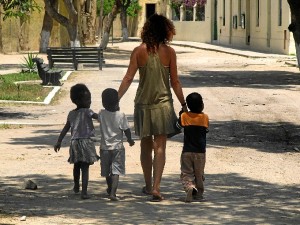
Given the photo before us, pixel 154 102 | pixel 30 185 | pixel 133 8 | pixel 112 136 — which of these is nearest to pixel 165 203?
pixel 112 136

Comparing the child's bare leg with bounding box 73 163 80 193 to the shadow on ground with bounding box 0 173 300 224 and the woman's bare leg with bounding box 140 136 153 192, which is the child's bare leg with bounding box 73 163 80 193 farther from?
the woman's bare leg with bounding box 140 136 153 192

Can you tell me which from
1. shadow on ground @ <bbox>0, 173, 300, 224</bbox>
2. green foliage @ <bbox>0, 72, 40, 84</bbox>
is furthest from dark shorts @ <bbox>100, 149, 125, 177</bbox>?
green foliage @ <bbox>0, 72, 40, 84</bbox>

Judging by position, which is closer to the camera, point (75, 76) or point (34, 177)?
point (34, 177)

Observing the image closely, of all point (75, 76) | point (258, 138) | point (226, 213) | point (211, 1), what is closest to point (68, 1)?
point (75, 76)

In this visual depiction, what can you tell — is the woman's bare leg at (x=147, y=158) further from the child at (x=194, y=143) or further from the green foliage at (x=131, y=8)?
the green foliage at (x=131, y=8)

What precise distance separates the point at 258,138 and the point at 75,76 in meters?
16.9

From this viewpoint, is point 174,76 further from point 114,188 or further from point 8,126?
point 8,126

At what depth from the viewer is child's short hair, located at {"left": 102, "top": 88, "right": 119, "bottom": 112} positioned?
33.2 feet

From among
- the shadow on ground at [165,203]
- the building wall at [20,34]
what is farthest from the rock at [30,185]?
the building wall at [20,34]

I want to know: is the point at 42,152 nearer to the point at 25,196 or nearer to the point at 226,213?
the point at 25,196

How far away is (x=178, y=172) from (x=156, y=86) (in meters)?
2.36

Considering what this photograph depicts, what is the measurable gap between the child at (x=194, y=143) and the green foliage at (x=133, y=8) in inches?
3271

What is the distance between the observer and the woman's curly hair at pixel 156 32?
10250mm

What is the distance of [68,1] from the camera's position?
135ft
